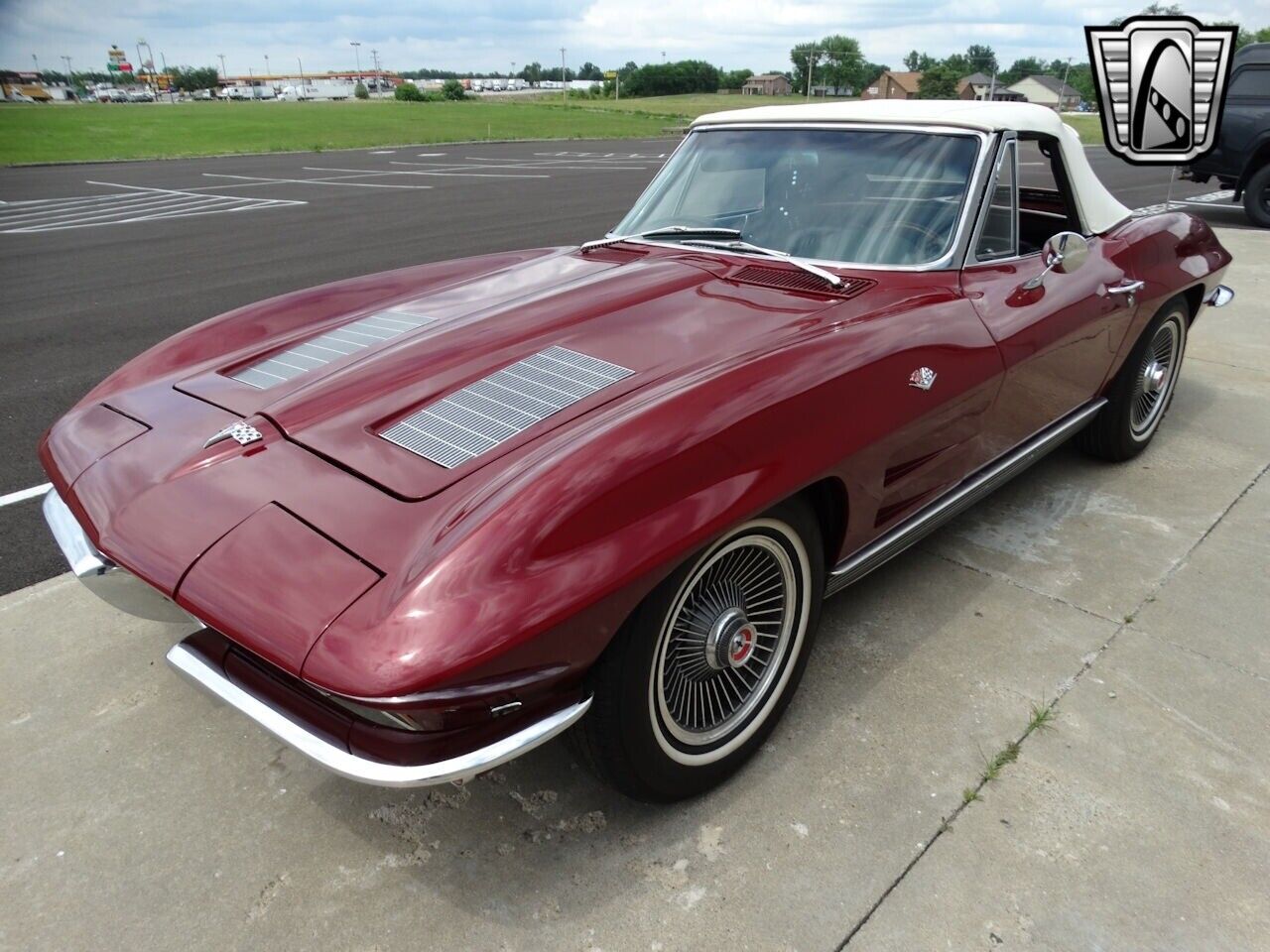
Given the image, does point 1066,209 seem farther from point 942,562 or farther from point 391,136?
point 391,136

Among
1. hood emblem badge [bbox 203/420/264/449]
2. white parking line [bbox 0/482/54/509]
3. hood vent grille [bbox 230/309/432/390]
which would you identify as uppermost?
hood vent grille [bbox 230/309/432/390]

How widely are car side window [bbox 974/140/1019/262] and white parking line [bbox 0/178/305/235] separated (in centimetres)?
1189

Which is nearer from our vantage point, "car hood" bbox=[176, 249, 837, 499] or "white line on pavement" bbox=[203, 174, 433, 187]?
"car hood" bbox=[176, 249, 837, 499]

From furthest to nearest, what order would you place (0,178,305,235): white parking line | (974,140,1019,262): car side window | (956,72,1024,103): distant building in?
(956,72,1024,103): distant building → (0,178,305,235): white parking line → (974,140,1019,262): car side window

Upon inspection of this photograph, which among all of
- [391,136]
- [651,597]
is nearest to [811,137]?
[651,597]

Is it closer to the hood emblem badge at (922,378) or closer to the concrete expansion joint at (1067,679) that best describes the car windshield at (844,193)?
the hood emblem badge at (922,378)

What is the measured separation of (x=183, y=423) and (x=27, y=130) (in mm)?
33448

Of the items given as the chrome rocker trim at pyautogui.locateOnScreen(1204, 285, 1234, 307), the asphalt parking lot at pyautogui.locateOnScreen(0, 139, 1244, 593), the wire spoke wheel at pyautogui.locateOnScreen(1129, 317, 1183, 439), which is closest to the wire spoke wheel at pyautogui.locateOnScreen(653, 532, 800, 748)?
the asphalt parking lot at pyautogui.locateOnScreen(0, 139, 1244, 593)

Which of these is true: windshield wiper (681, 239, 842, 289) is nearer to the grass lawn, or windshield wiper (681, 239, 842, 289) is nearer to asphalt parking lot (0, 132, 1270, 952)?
asphalt parking lot (0, 132, 1270, 952)

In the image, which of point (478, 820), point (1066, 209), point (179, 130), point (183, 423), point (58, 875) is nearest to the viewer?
point (58, 875)

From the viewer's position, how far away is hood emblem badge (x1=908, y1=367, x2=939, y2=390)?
7.75ft

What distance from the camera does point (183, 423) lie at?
221 cm

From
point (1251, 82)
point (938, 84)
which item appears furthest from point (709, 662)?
point (938, 84)

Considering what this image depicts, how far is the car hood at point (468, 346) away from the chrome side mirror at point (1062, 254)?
978mm
